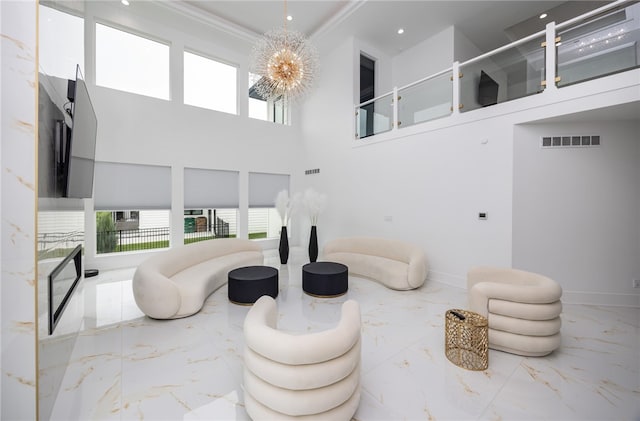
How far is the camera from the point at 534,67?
4004 millimetres

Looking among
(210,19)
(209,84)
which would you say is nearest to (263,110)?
(209,84)

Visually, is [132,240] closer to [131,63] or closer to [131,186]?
[131,186]

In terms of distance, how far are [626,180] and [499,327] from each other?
3338 mm

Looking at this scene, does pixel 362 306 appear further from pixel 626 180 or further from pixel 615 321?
pixel 626 180

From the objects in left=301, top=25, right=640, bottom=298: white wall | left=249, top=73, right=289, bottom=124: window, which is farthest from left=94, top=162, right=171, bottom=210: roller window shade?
left=301, top=25, right=640, bottom=298: white wall

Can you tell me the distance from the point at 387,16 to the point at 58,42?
6123 mm

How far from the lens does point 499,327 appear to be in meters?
2.68

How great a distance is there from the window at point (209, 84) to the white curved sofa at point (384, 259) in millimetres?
4995

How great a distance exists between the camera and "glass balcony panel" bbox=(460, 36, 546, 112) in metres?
4.00

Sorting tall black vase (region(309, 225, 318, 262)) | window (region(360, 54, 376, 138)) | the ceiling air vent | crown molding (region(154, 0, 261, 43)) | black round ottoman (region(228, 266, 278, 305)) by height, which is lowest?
black round ottoman (region(228, 266, 278, 305))

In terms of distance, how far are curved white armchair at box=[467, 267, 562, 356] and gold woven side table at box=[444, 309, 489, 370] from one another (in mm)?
236

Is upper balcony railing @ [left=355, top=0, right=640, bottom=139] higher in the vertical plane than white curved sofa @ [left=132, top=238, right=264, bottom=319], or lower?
higher

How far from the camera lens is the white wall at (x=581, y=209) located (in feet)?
12.5

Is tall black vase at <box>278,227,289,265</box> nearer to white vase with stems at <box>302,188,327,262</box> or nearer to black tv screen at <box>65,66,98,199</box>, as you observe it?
white vase with stems at <box>302,188,327,262</box>
